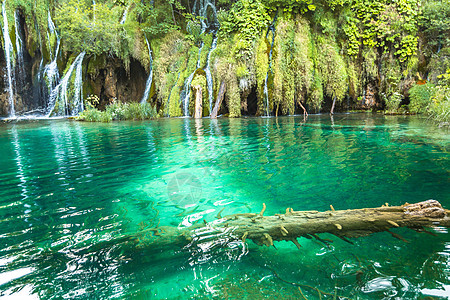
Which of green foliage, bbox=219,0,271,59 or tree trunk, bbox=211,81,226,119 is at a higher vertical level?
green foliage, bbox=219,0,271,59

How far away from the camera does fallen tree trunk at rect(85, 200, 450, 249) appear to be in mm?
1676

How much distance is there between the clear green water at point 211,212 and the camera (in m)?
1.48

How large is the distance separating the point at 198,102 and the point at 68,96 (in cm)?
844

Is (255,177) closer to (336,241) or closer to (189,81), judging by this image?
(336,241)

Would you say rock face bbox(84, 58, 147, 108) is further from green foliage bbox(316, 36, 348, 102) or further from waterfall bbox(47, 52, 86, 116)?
green foliage bbox(316, 36, 348, 102)

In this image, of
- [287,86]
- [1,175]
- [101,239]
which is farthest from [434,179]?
[287,86]

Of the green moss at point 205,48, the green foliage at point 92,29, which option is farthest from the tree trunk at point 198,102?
the green foliage at point 92,29

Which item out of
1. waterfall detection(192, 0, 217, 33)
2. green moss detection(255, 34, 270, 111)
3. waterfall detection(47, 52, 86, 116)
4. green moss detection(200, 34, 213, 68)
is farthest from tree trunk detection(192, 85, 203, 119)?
waterfall detection(47, 52, 86, 116)

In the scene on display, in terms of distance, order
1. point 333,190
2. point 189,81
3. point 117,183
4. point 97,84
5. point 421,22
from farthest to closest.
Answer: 1. point 97,84
2. point 189,81
3. point 421,22
4. point 117,183
5. point 333,190

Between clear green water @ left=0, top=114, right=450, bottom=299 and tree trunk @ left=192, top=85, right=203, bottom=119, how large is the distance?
7916mm

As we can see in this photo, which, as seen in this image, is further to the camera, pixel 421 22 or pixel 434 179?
pixel 421 22

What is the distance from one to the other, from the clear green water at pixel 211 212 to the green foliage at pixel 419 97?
7341 mm

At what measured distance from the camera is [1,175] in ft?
12.6

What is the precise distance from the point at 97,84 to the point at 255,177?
15950 millimetres
